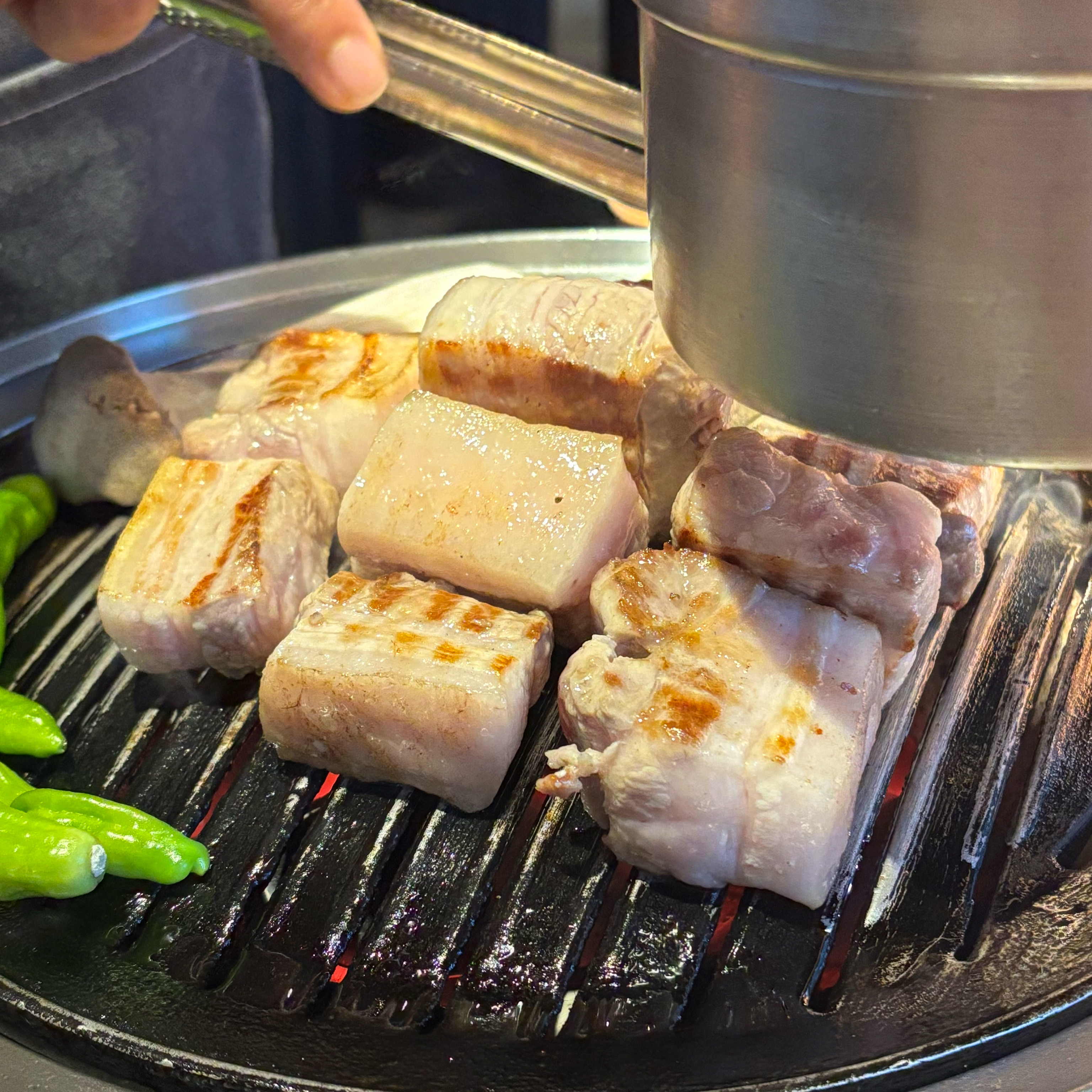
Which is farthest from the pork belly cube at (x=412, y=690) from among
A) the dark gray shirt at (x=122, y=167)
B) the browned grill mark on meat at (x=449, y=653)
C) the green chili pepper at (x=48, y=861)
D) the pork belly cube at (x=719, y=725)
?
the dark gray shirt at (x=122, y=167)

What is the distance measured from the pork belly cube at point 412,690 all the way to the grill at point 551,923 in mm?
94

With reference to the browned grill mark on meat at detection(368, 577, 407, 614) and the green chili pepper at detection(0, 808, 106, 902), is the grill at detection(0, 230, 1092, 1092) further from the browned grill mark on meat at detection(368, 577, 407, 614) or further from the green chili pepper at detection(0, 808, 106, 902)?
the browned grill mark on meat at detection(368, 577, 407, 614)

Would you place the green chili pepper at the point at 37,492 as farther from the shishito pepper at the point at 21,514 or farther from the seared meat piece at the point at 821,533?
the seared meat piece at the point at 821,533

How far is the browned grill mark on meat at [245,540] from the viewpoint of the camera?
2523 millimetres

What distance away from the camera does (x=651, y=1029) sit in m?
1.89

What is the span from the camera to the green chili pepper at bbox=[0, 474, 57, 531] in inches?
118

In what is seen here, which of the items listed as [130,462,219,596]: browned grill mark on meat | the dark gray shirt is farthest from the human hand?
the dark gray shirt

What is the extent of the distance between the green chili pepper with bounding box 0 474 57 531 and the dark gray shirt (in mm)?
1379

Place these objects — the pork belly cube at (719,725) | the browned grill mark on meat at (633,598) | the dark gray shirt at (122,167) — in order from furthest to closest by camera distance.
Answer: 1. the dark gray shirt at (122,167)
2. the browned grill mark on meat at (633,598)
3. the pork belly cube at (719,725)

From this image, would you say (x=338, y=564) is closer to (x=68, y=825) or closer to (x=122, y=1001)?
(x=68, y=825)

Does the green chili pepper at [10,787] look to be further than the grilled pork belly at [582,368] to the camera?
No

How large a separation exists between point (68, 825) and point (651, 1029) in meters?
1.10

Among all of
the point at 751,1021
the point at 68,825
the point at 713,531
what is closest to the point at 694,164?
the point at 713,531

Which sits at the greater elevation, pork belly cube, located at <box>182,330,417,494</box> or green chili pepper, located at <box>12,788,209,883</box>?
pork belly cube, located at <box>182,330,417,494</box>
